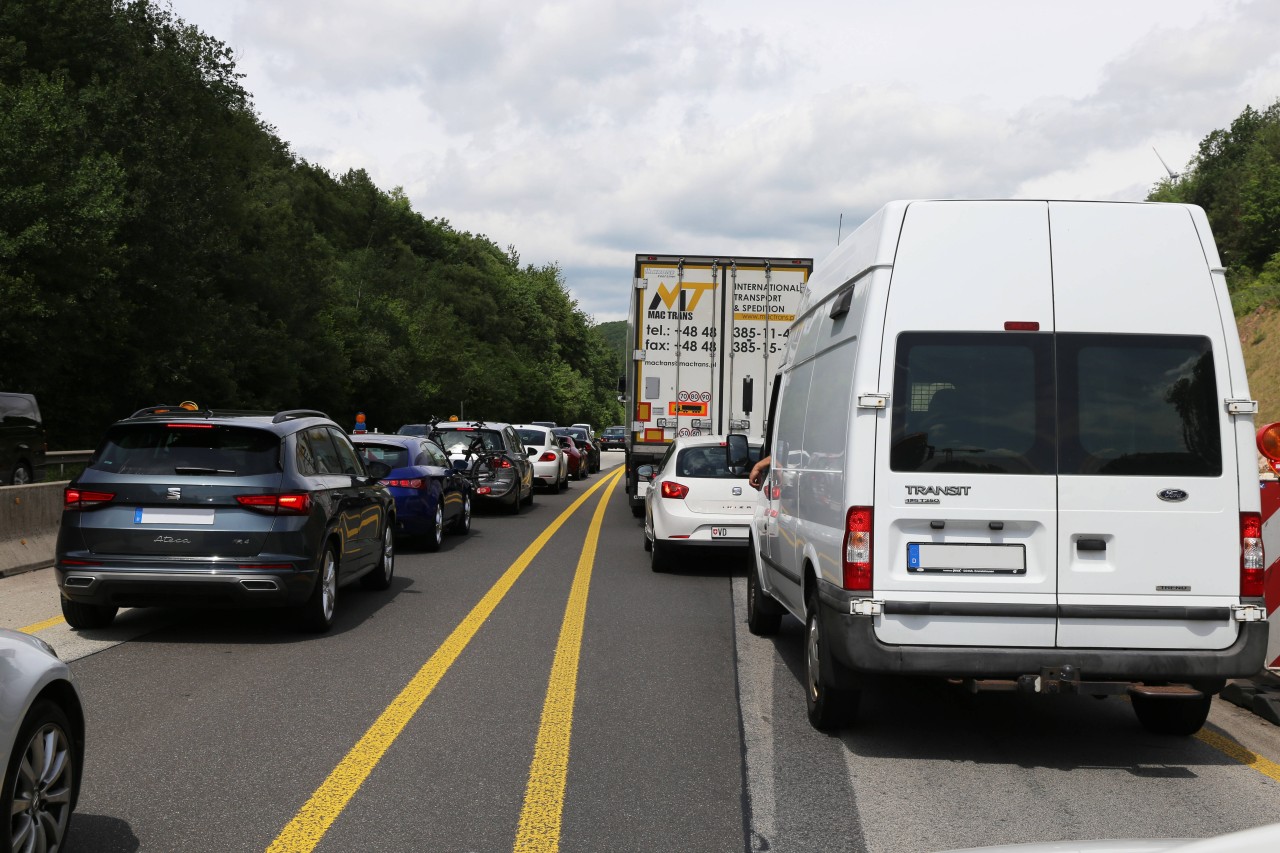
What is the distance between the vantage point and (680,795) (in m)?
5.35

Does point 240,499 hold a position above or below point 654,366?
below

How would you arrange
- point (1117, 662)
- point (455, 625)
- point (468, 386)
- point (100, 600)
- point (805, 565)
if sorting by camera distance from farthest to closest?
point (468, 386)
point (455, 625)
point (100, 600)
point (805, 565)
point (1117, 662)

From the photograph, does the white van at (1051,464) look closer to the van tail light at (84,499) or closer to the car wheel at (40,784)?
the car wheel at (40,784)

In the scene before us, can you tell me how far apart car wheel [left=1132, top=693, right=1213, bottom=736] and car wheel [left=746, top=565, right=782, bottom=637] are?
3.10m

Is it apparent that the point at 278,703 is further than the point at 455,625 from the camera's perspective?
No

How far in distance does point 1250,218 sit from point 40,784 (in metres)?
78.1

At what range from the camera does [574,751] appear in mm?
6047

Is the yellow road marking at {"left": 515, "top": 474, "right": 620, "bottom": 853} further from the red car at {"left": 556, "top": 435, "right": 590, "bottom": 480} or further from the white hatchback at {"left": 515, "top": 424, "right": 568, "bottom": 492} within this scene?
the red car at {"left": 556, "top": 435, "right": 590, "bottom": 480}

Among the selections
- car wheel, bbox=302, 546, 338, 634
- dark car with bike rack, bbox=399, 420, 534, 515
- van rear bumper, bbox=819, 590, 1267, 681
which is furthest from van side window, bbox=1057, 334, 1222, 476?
dark car with bike rack, bbox=399, 420, 534, 515

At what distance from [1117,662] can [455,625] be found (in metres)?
5.46

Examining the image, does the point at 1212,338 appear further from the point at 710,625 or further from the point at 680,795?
the point at 710,625

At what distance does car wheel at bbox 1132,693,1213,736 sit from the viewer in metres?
6.45

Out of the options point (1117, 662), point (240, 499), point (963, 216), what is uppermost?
point (963, 216)

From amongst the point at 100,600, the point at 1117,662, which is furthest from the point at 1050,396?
the point at 100,600
